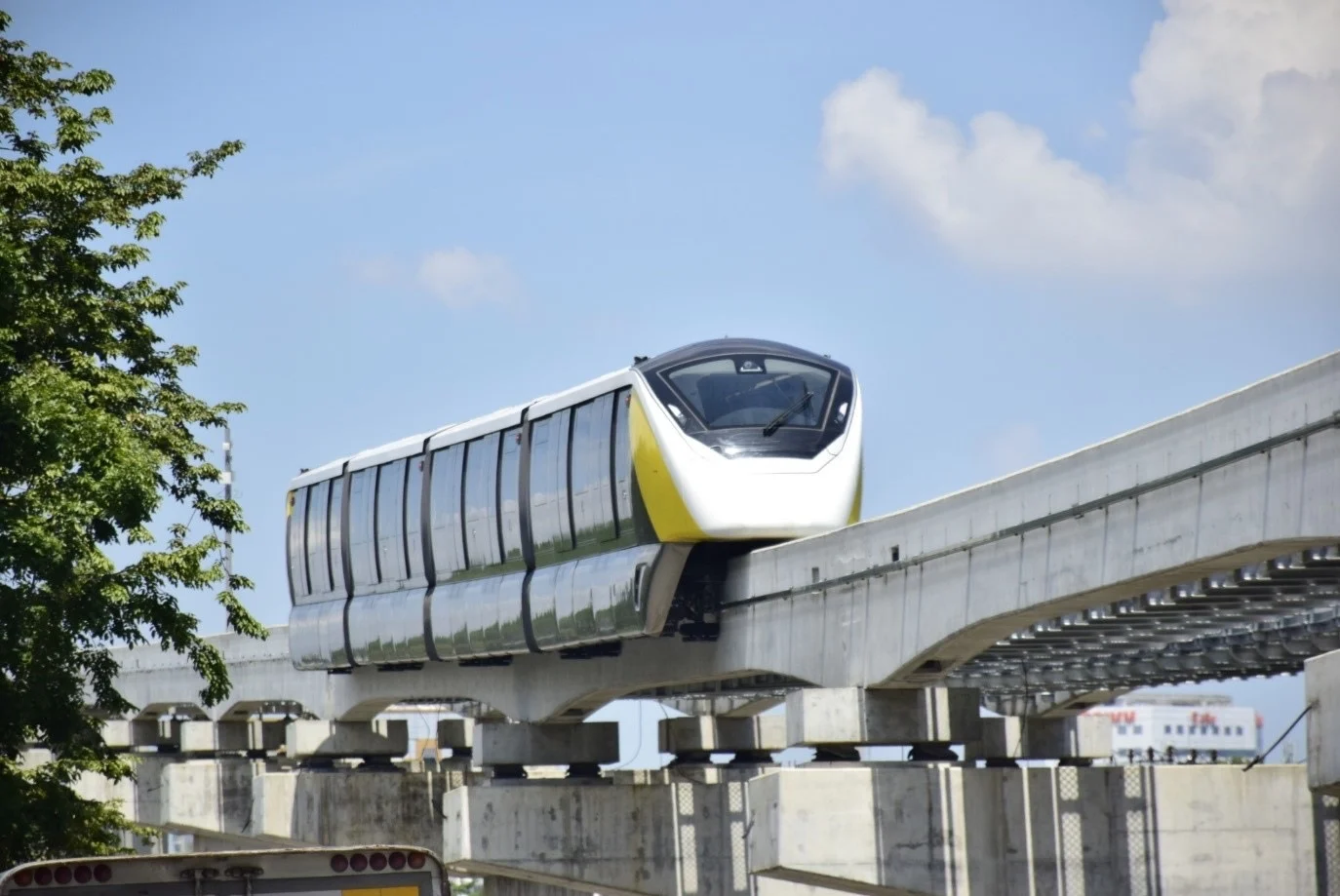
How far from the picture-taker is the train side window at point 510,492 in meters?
32.0

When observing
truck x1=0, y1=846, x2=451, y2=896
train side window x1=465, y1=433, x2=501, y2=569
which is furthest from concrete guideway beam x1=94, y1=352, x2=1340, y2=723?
truck x1=0, y1=846, x2=451, y2=896

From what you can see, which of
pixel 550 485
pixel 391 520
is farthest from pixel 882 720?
pixel 391 520

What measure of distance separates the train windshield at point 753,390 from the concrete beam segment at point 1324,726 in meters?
11.9

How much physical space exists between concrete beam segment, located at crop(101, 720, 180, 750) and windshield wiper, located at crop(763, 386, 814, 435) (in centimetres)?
4181

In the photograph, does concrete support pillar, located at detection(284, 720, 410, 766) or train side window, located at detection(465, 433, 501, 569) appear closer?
train side window, located at detection(465, 433, 501, 569)

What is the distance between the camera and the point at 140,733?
218ft

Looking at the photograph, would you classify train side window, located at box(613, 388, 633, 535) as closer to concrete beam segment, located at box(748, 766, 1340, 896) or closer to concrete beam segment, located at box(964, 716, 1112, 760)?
concrete beam segment, located at box(748, 766, 1340, 896)

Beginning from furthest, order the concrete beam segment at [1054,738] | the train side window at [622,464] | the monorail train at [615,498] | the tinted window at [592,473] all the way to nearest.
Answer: the concrete beam segment at [1054,738]
the tinted window at [592,473]
the train side window at [622,464]
the monorail train at [615,498]

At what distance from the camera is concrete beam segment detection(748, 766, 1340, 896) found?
24.3 metres

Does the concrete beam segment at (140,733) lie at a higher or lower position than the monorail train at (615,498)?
lower

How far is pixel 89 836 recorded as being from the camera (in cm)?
2439

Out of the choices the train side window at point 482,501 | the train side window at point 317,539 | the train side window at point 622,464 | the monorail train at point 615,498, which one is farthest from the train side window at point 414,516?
the train side window at point 622,464

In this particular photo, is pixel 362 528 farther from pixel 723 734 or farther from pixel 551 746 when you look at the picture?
pixel 723 734

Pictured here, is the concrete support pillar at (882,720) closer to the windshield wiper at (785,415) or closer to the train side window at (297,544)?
the windshield wiper at (785,415)
